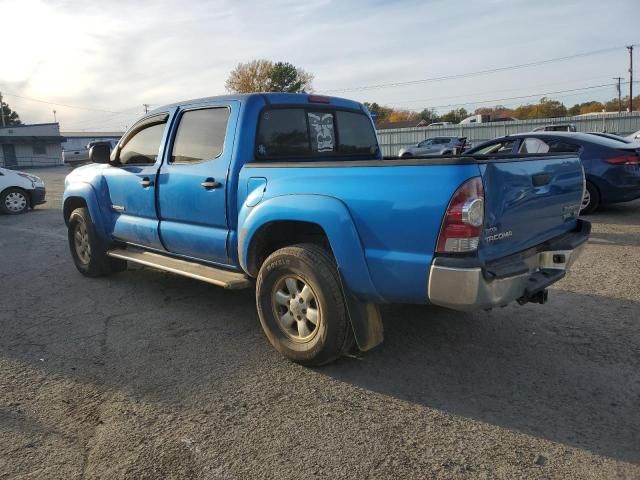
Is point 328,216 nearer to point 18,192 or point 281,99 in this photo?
point 281,99

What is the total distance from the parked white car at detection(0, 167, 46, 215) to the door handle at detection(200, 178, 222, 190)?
1161 cm

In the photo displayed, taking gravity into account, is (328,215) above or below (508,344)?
above

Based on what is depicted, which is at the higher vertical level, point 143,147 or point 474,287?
point 143,147

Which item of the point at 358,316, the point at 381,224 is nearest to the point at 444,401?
the point at 358,316

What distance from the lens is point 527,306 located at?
495cm

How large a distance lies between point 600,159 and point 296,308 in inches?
291

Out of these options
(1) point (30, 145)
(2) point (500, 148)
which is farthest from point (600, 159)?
(1) point (30, 145)

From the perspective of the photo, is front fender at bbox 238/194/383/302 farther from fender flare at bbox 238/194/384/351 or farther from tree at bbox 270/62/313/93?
tree at bbox 270/62/313/93

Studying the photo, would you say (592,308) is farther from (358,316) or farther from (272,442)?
(272,442)

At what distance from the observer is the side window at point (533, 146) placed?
9.39 metres

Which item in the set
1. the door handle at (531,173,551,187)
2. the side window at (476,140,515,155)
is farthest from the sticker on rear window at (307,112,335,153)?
the side window at (476,140,515,155)

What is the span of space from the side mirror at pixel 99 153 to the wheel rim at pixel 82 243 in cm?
88

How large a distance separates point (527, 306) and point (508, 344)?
3.19 feet

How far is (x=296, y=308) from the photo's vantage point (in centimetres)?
380
